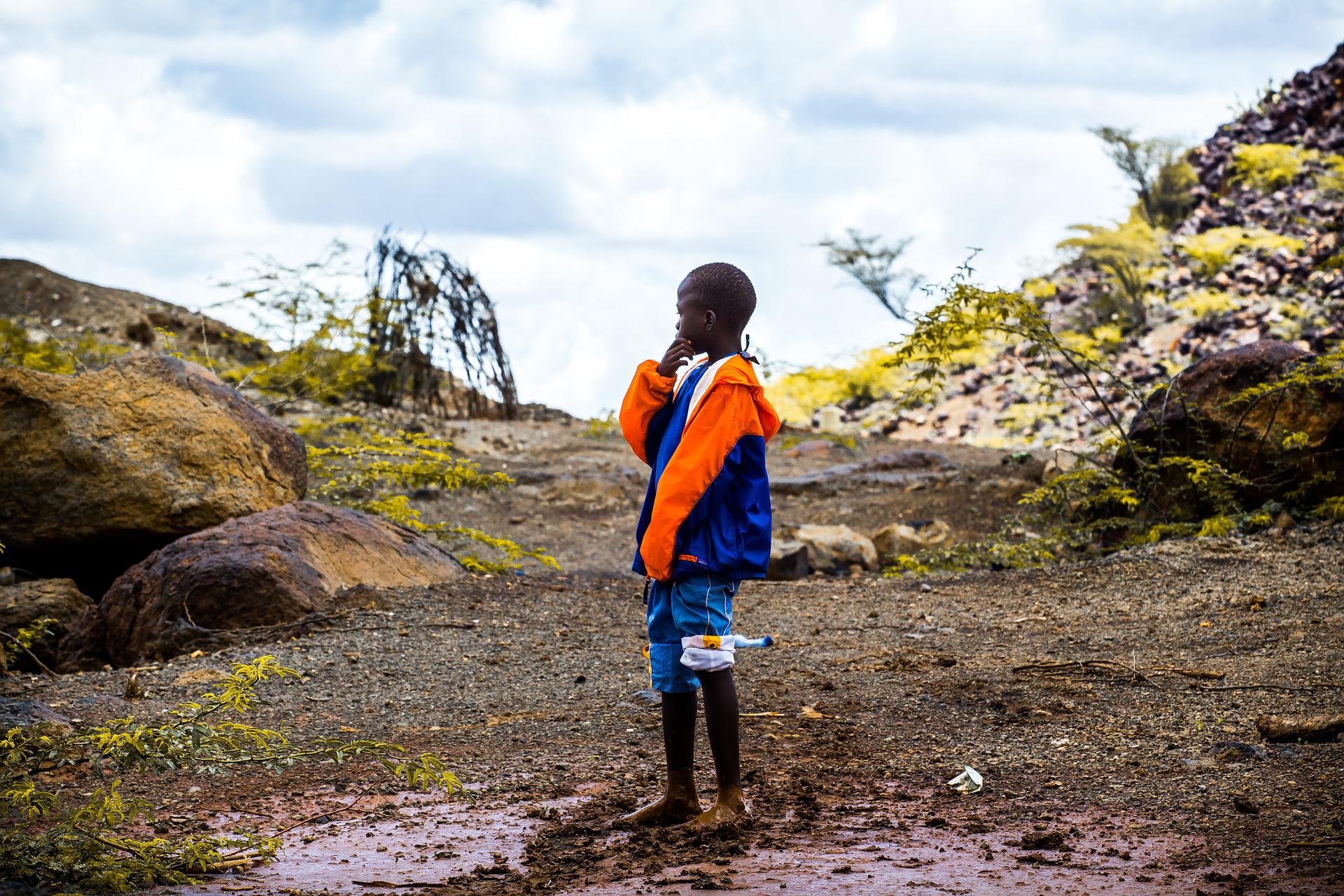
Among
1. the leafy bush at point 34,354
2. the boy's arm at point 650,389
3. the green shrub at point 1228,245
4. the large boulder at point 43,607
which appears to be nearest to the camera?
the boy's arm at point 650,389

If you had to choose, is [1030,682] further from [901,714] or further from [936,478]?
[936,478]

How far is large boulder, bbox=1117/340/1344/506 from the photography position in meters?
7.69

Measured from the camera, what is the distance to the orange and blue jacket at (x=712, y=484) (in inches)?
133

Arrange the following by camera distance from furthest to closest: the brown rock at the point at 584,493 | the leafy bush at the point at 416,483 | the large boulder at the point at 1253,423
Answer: the brown rock at the point at 584,493
the leafy bush at the point at 416,483
the large boulder at the point at 1253,423

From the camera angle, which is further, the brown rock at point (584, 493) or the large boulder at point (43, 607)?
the brown rock at point (584, 493)

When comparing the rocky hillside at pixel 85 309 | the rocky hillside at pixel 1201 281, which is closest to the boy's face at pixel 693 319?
the rocky hillside at pixel 85 309

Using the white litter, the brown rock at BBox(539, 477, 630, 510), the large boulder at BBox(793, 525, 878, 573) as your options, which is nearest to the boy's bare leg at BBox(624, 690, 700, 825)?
the white litter

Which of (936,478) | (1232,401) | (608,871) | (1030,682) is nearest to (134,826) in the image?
(608,871)

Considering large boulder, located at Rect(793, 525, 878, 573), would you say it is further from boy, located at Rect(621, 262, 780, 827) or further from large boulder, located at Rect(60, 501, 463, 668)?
boy, located at Rect(621, 262, 780, 827)

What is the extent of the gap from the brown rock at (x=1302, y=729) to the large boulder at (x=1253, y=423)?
4072mm

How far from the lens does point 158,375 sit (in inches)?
299

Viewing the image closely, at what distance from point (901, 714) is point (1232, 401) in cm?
418

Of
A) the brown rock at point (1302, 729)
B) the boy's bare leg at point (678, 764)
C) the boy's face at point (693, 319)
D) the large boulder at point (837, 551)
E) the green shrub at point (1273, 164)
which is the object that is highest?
the green shrub at point (1273, 164)

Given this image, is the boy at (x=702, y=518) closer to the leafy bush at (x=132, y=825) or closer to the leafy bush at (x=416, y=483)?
the leafy bush at (x=132, y=825)
